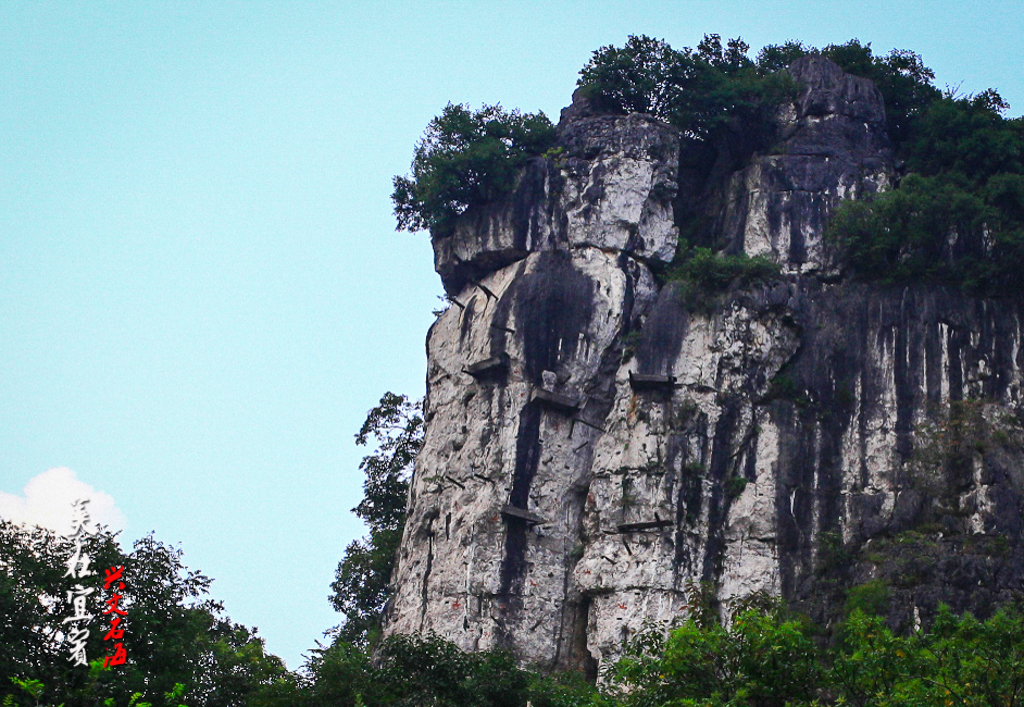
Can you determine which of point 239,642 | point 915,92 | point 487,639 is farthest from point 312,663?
point 915,92

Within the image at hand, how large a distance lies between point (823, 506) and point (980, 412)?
353 centimetres

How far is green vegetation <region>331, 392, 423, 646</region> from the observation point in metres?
33.7

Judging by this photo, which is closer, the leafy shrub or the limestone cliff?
the limestone cliff

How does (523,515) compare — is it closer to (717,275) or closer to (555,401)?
(555,401)

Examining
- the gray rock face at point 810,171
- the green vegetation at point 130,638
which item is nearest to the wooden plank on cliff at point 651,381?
the gray rock face at point 810,171

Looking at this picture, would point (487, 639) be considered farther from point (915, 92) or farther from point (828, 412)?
point (915, 92)

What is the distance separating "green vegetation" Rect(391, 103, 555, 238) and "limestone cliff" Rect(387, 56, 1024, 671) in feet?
1.67

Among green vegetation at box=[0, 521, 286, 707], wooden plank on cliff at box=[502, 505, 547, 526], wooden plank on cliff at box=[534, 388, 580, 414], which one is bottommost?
green vegetation at box=[0, 521, 286, 707]

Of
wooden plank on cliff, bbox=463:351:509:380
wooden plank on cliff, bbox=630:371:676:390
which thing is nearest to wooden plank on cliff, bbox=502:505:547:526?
wooden plank on cliff, bbox=463:351:509:380

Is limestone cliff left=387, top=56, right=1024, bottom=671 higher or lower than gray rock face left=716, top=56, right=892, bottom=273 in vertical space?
lower

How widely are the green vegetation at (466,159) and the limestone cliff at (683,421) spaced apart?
20.1 inches

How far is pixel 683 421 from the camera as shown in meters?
28.7

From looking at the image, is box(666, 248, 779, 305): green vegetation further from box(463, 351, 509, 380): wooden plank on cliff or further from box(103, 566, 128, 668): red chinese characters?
box(103, 566, 128, 668): red chinese characters

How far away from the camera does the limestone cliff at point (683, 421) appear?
27000mm
